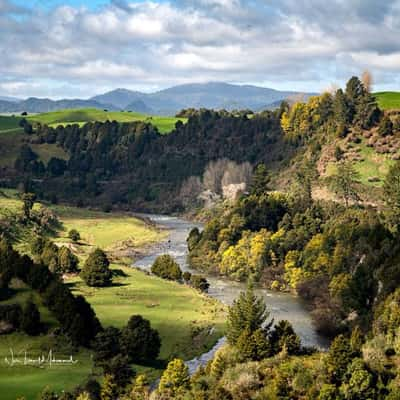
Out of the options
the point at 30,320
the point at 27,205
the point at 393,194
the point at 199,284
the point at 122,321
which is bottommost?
the point at 199,284

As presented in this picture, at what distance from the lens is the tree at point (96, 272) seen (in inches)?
4013

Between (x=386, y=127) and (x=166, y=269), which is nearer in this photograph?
(x=166, y=269)

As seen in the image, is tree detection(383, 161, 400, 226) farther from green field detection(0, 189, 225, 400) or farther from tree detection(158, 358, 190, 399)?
tree detection(158, 358, 190, 399)

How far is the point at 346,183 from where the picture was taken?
148 metres

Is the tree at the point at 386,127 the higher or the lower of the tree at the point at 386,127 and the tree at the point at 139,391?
the higher

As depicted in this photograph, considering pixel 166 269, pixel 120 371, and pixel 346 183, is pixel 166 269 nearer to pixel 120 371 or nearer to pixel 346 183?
pixel 346 183

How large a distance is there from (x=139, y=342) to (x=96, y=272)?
3635 centimetres

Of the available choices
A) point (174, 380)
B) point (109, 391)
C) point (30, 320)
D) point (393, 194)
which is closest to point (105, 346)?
point (30, 320)

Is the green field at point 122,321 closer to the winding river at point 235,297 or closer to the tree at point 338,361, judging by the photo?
the winding river at point 235,297

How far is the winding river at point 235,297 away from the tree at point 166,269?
653 centimetres

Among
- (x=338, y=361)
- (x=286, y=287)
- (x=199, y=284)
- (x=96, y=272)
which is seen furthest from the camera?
(x=286, y=287)

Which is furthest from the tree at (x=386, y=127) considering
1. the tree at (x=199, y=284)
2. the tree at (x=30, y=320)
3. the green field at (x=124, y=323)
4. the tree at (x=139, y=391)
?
the tree at (x=139, y=391)

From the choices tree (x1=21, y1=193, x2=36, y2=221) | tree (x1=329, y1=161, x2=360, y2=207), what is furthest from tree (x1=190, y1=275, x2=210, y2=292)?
tree (x1=21, y1=193, x2=36, y2=221)

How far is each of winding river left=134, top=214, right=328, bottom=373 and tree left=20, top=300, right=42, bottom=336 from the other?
57.5ft
